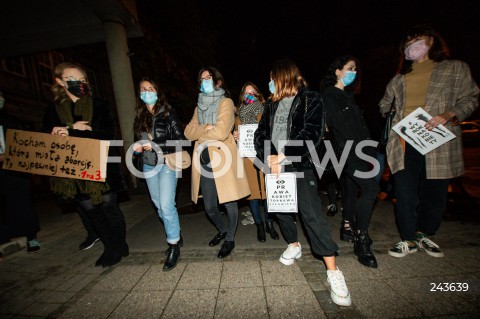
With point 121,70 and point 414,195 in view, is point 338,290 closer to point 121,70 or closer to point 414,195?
point 414,195

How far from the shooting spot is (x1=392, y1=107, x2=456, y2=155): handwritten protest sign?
7.73ft

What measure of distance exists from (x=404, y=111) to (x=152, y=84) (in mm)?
2977

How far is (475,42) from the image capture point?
13.2m

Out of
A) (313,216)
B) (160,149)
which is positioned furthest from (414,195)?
(160,149)

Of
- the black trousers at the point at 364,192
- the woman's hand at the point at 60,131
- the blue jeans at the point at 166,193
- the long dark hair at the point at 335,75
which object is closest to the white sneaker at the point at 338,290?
the black trousers at the point at 364,192

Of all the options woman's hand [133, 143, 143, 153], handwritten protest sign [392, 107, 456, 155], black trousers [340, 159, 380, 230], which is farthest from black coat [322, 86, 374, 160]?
woman's hand [133, 143, 143, 153]

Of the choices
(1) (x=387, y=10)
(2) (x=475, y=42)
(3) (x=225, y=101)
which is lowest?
(3) (x=225, y=101)

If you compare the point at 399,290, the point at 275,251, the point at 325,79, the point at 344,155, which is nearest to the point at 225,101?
the point at 325,79

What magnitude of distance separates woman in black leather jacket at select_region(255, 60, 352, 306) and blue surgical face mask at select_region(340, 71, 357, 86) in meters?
0.69

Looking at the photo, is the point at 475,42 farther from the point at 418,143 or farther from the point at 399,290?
the point at 399,290

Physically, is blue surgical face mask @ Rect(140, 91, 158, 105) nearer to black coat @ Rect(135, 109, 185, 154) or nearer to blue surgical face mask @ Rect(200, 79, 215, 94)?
black coat @ Rect(135, 109, 185, 154)

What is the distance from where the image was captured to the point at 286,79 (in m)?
2.14

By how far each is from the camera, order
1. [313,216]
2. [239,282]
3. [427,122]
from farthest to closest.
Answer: [427,122] < [239,282] < [313,216]

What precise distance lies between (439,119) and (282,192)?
5.93 ft
